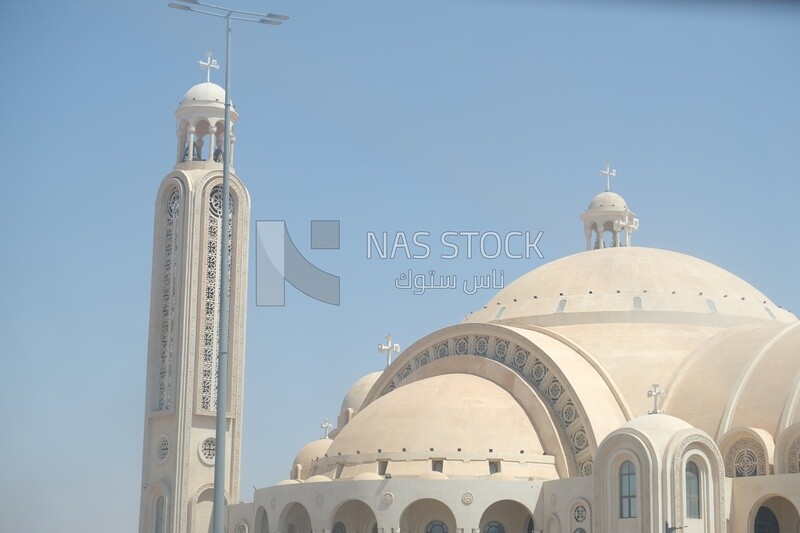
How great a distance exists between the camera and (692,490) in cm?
3325

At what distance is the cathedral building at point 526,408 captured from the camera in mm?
34156

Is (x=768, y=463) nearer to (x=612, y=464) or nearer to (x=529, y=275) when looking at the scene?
(x=612, y=464)

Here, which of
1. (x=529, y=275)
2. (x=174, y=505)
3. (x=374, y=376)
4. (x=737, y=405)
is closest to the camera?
(x=737, y=405)

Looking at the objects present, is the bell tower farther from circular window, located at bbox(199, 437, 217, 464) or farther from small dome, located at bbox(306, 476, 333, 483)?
small dome, located at bbox(306, 476, 333, 483)

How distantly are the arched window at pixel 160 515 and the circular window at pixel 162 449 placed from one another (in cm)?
124

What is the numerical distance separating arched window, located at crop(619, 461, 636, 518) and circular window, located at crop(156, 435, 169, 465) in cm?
1700

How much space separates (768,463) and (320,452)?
1975 cm

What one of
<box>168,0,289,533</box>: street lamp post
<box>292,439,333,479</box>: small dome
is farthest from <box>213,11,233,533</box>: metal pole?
<box>292,439,333,479</box>: small dome

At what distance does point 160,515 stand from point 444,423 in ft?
39.1

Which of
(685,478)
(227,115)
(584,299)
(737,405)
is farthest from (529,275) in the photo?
(227,115)

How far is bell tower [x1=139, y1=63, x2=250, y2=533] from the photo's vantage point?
44.0 m

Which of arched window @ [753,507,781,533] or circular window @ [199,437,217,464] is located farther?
circular window @ [199,437,217,464]

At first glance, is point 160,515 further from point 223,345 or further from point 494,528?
point 223,345

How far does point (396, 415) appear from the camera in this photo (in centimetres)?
3875
